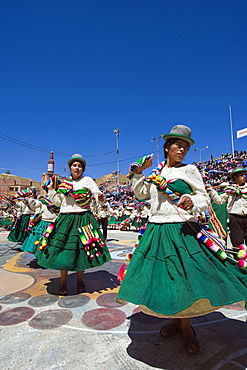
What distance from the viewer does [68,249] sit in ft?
10.3

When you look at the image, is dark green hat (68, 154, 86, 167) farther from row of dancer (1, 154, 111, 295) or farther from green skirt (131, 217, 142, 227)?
green skirt (131, 217, 142, 227)

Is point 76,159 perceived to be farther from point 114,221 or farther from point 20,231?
point 114,221

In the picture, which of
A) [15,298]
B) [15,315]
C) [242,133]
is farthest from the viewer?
[242,133]

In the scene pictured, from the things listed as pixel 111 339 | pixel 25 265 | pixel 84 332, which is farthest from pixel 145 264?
pixel 25 265

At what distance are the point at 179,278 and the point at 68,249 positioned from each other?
1.87 m

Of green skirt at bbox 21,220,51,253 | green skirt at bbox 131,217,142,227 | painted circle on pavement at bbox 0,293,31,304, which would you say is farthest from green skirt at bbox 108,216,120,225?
painted circle on pavement at bbox 0,293,31,304

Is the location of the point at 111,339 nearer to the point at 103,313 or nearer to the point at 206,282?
the point at 103,313

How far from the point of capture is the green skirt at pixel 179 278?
1.60 metres

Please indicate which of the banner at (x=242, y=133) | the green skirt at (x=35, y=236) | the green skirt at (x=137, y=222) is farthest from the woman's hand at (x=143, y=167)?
the banner at (x=242, y=133)

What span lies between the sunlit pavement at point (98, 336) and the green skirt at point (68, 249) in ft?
1.41

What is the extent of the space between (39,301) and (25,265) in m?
2.33

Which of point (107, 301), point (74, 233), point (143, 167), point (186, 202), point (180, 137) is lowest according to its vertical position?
point (107, 301)

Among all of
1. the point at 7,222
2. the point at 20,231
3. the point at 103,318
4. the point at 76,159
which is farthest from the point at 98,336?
the point at 7,222

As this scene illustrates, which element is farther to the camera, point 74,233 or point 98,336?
point 74,233
